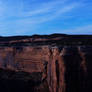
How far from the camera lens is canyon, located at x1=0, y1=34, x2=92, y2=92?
682cm

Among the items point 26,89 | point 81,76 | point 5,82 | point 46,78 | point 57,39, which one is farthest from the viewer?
point 57,39

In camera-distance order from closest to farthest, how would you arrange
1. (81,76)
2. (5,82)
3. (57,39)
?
(81,76)
(5,82)
(57,39)

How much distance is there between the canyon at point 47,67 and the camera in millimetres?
6820

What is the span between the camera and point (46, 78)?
27.1 ft

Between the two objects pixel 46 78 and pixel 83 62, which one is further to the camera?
pixel 46 78

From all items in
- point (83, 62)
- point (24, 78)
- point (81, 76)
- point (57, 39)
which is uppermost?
point (57, 39)

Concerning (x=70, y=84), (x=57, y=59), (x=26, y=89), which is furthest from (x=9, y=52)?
(x=70, y=84)

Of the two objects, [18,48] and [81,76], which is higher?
[18,48]

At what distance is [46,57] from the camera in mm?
8289

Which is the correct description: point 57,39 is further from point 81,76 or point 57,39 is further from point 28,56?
point 81,76

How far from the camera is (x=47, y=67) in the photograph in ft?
26.7

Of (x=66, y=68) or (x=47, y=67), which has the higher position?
(x=66, y=68)

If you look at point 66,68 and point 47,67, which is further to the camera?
point 47,67

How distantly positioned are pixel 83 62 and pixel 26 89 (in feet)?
12.2
